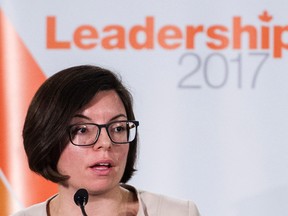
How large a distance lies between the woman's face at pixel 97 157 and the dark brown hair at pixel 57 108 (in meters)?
0.02

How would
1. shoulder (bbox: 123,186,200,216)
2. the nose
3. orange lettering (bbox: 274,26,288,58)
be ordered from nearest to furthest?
1. the nose
2. shoulder (bbox: 123,186,200,216)
3. orange lettering (bbox: 274,26,288,58)

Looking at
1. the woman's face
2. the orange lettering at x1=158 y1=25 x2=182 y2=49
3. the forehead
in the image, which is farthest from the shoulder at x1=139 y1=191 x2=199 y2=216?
the orange lettering at x1=158 y1=25 x2=182 y2=49

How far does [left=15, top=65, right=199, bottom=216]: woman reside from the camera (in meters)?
1.88

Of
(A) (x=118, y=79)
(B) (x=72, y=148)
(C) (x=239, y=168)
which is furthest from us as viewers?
(C) (x=239, y=168)

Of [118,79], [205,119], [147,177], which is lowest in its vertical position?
[147,177]

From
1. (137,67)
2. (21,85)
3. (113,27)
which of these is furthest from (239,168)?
(21,85)

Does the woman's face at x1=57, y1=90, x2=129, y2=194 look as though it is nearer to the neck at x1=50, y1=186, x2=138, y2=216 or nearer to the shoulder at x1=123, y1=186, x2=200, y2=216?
the neck at x1=50, y1=186, x2=138, y2=216

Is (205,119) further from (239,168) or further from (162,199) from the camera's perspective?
(162,199)

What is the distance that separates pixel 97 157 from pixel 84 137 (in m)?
0.07

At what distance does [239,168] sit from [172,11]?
0.64m

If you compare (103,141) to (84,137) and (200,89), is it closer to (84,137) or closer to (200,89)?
(84,137)

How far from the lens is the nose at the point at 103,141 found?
186cm

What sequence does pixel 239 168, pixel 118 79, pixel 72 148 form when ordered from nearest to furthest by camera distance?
pixel 72 148 → pixel 118 79 → pixel 239 168

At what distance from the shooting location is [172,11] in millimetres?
2656
